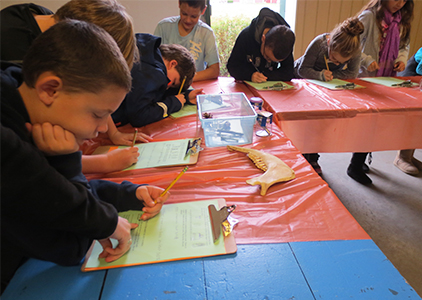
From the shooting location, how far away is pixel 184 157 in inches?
38.5

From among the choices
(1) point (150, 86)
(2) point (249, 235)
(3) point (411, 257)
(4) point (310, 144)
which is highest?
(1) point (150, 86)

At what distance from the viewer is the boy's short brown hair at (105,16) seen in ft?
2.77

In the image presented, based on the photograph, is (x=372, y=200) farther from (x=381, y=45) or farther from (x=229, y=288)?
(x=229, y=288)

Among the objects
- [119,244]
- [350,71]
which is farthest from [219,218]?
[350,71]

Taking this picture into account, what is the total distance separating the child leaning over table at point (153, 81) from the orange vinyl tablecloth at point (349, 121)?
53cm

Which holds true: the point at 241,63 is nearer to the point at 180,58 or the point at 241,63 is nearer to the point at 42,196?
the point at 180,58

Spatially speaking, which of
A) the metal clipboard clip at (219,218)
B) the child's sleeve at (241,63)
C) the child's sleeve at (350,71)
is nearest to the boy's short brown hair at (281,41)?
the child's sleeve at (241,63)

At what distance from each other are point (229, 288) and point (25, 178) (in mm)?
409

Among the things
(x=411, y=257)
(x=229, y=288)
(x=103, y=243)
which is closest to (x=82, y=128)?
(x=103, y=243)

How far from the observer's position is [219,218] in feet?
2.19

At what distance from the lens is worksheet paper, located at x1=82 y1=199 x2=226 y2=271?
22.2 inches

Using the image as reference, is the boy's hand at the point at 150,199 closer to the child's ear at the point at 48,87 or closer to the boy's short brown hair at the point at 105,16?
the child's ear at the point at 48,87

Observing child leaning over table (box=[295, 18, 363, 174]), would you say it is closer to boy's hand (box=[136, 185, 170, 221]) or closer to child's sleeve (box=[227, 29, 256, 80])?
child's sleeve (box=[227, 29, 256, 80])

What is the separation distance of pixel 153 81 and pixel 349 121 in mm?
1079
